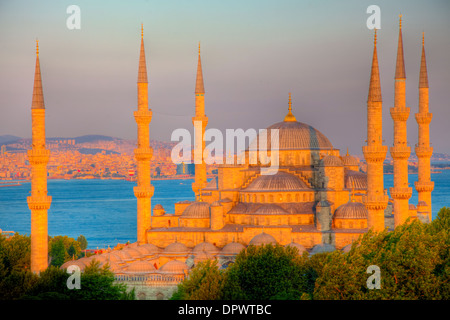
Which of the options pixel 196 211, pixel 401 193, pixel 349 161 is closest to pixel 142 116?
pixel 196 211

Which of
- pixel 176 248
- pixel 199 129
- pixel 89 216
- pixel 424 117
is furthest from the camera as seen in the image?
pixel 89 216

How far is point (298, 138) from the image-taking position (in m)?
42.2

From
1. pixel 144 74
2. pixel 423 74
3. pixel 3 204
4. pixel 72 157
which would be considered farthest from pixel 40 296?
pixel 3 204

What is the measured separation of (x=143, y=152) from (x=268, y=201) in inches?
264

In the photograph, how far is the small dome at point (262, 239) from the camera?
33.7 m

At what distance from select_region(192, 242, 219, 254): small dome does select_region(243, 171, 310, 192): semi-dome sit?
15.2 feet

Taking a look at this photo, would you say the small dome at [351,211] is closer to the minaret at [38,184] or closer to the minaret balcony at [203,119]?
the minaret balcony at [203,119]

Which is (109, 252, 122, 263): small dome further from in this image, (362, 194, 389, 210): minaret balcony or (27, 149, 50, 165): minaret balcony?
(362, 194, 389, 210): minaret balcony

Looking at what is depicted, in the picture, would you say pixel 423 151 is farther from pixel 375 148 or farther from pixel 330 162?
pixel 375 148

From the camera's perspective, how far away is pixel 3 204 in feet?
454

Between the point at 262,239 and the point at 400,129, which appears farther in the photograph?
the point at 400,129

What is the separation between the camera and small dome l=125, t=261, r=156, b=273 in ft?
103

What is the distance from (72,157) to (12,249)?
9858cm

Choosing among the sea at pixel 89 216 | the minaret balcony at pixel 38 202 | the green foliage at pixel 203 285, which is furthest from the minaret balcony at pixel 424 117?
the sea at pixel 89 216
